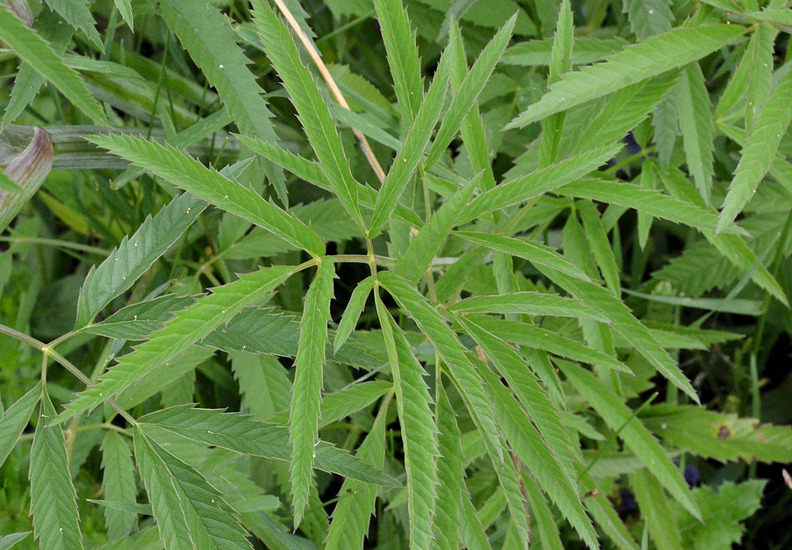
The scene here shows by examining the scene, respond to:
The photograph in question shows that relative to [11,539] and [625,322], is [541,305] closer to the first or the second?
[625,322]

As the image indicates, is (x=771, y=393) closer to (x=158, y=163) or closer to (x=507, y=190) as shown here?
(x=507, y=190)

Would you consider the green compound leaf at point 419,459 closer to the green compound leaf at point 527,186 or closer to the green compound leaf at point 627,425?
the green compound leaf at point 527,186

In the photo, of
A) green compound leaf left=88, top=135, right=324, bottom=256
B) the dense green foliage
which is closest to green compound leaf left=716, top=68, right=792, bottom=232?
the dense green foliage

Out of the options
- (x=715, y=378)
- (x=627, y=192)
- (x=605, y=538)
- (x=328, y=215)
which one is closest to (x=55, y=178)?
(x=328, y=215)

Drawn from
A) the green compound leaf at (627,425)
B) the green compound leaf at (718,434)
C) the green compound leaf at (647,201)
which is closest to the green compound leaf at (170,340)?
the green compound leaf at (647,201)

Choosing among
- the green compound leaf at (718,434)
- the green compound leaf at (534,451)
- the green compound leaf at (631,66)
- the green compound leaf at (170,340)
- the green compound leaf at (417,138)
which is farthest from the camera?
the green compound leaf at (718,434)

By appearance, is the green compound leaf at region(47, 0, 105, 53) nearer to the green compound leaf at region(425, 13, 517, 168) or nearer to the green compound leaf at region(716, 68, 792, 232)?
the green compound leaf at region(425, 13, 517, 168)
